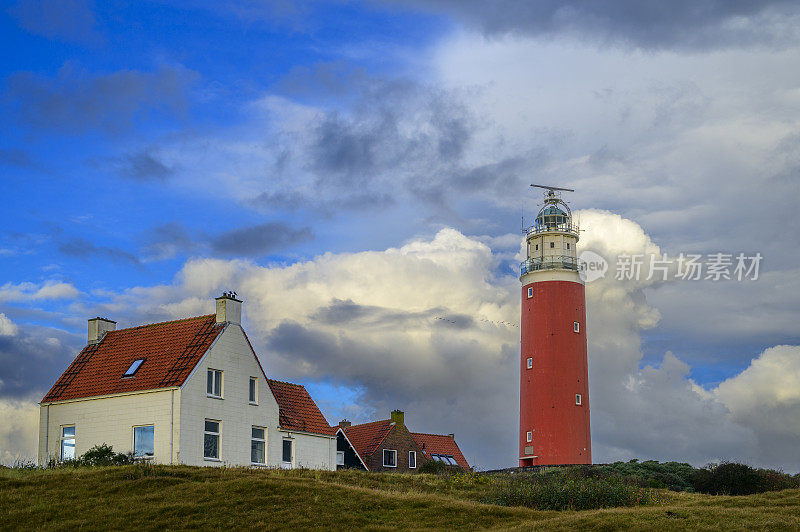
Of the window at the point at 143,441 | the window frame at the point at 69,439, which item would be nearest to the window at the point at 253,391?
the window at the point at 143,441

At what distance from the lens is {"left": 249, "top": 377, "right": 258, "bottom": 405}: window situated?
39375 millimetres

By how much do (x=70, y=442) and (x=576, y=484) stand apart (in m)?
21.6

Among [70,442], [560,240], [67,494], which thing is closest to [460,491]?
[67,494]

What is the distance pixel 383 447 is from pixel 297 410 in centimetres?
1567

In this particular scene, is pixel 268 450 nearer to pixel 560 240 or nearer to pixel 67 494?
pixel 67 494

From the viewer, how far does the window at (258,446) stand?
128 ft

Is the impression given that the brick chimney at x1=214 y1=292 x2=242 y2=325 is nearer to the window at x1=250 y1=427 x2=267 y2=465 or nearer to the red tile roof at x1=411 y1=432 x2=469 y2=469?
the window at x1=250 y1=427 x2=267 y2=465

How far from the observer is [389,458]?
58594 mm

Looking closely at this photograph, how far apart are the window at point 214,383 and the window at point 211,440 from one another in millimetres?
1130

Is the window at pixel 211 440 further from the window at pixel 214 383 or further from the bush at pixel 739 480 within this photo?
the bush at pixel 739 480

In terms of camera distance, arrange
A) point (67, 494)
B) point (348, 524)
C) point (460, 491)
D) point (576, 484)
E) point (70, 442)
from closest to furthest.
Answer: point (348, 524), point (67, 494), point (576, 484), point (460, 491), point (70, 442)

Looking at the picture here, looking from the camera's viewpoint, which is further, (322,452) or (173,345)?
(322,452)

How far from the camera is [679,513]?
2445cm

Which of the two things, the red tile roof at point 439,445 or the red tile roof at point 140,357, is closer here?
the red tile roof at point 140,357
